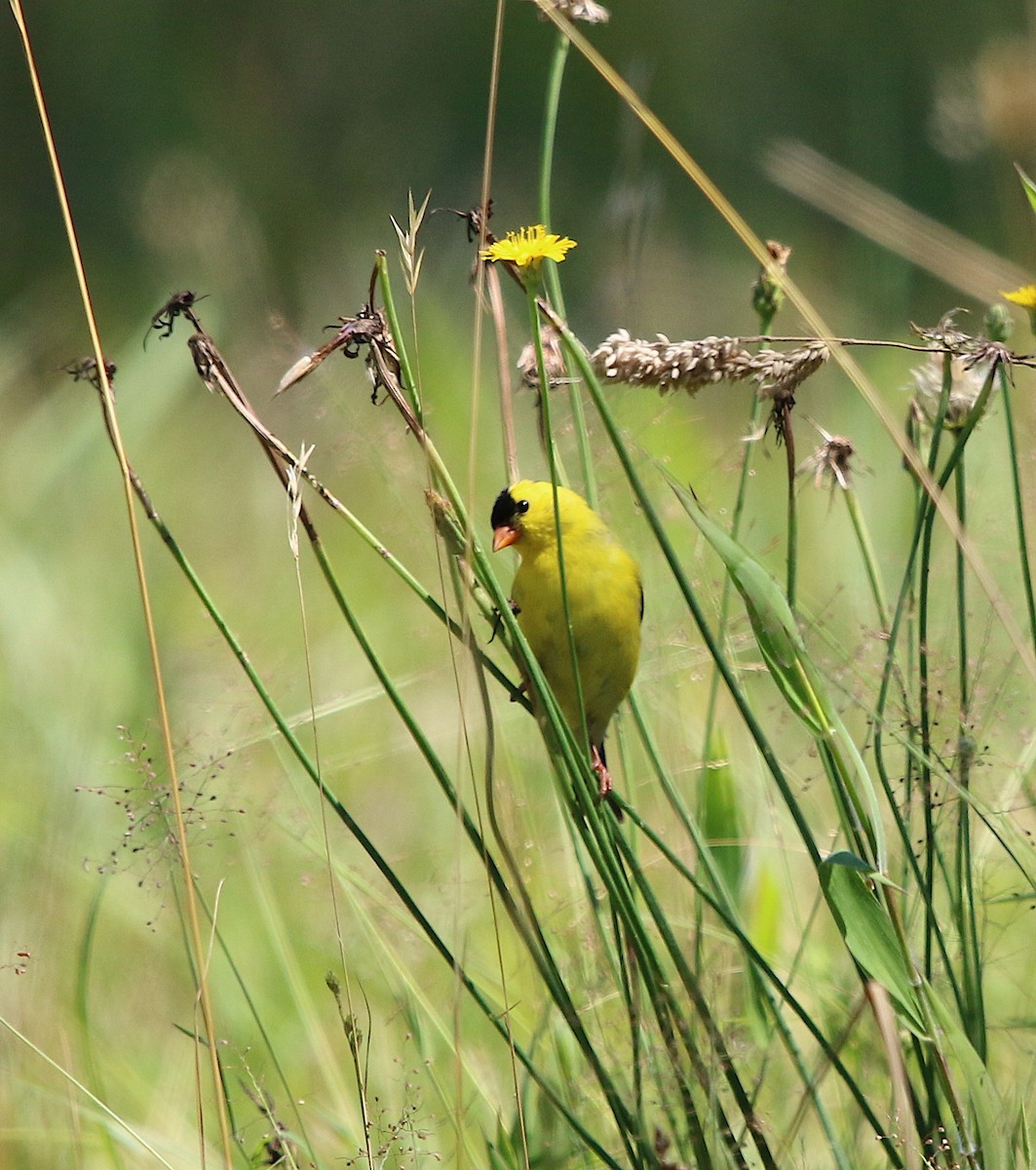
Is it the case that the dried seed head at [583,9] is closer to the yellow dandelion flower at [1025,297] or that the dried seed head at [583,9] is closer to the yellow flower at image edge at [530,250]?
the yellow flower at image edge at [530,250]

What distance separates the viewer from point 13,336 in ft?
13.0

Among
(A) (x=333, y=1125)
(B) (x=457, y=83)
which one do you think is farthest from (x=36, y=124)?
(A) (x=333, y=1125)

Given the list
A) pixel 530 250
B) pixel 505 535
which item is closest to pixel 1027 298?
pixel 530 250

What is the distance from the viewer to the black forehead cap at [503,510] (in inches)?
74.3

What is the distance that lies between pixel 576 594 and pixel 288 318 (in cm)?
249

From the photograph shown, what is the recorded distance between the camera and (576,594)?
183cm

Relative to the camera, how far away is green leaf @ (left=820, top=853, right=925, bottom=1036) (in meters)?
1.04

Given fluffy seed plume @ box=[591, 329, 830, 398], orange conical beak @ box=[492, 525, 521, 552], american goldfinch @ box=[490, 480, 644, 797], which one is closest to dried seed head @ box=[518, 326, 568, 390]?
Answer: fluffy seed plume @ box=[591, 329, 830, 398]

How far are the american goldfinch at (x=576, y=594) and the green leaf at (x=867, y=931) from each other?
2.48ft

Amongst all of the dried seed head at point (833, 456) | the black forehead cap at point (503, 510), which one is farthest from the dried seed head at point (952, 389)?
the black forehead cap at point (503, 510)

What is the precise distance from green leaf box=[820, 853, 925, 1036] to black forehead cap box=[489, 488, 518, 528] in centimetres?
90

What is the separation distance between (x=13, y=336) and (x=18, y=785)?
1.86m

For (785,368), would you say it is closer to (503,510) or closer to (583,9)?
(583,9)

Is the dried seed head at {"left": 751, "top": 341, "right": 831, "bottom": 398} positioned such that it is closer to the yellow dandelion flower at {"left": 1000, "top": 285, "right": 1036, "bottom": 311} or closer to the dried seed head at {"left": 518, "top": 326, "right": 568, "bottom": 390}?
the yellow dandelion flower at {"left": 1000, "top": 285, "right": 1036, "bottom": 311}
